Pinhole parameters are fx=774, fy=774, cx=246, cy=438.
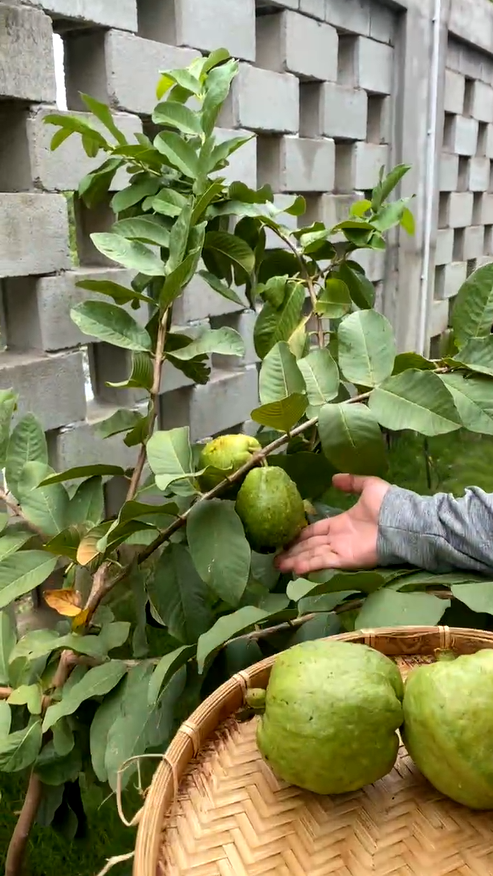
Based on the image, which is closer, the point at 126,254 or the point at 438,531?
the point at 438,531

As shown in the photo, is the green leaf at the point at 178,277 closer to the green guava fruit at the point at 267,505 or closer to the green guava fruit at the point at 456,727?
the green guava fruit at the point at 267,505

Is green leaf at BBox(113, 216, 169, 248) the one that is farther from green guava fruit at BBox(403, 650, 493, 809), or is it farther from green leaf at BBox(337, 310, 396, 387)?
green guava fruit at BBox(403, 650, 493, 809)

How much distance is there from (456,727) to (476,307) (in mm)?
675

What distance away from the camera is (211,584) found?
0.96 meters

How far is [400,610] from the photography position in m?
0.91

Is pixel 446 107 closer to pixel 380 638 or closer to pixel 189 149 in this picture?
pixel 189 149

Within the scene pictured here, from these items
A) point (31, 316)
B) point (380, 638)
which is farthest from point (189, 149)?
point (380, 638)

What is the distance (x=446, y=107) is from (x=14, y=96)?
239 centimetres

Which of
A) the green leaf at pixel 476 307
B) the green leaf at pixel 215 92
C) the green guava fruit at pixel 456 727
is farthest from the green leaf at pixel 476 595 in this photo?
the green leaf at pixel 215 92

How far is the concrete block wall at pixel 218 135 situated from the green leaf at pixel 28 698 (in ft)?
1.81

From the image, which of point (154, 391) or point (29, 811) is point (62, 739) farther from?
point (154, 391)

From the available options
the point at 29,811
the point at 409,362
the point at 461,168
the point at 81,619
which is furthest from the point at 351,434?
the point at 461,168

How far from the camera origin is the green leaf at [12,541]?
0.99m

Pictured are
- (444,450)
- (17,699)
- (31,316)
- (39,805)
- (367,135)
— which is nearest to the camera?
(17,699)
